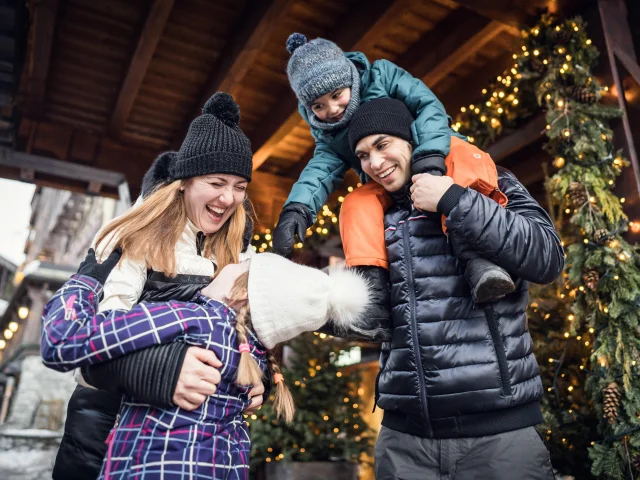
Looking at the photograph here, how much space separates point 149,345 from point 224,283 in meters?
0.28

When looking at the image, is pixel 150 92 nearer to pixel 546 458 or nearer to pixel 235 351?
pixel 235 351

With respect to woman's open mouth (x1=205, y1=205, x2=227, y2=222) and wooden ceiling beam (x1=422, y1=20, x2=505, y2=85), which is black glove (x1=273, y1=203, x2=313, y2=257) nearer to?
woman's open mouth (x1=205, y1=205, x2=227, y2=222)

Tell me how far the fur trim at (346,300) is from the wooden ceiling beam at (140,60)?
10.2ft

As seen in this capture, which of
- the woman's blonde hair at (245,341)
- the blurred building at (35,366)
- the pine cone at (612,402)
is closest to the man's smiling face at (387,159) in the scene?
the woman's blonde hair at (245,341)

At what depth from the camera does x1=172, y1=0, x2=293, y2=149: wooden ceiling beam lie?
12.0 ft

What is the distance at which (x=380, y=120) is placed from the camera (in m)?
1.81

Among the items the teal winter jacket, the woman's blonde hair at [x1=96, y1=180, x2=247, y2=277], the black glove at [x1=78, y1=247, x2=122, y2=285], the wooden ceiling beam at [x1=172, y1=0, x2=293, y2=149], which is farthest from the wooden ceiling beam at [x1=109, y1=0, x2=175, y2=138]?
the black glove at [x1=78, y1=247, x2=122, y2=285]

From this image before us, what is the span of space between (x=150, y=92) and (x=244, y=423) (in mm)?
4529

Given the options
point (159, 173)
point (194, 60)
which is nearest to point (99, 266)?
point (159, 173)

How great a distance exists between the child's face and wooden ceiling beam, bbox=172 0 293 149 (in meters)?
1.88

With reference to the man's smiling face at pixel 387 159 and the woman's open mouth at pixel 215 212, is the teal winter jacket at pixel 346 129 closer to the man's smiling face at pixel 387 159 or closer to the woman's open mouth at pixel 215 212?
the man's smiling face at pixel 387 159

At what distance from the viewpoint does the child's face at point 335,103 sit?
6.61 feet

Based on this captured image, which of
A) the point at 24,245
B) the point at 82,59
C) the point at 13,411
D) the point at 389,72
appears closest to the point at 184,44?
the point at 82,59

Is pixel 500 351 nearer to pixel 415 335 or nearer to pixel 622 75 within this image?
pixel 415 335
